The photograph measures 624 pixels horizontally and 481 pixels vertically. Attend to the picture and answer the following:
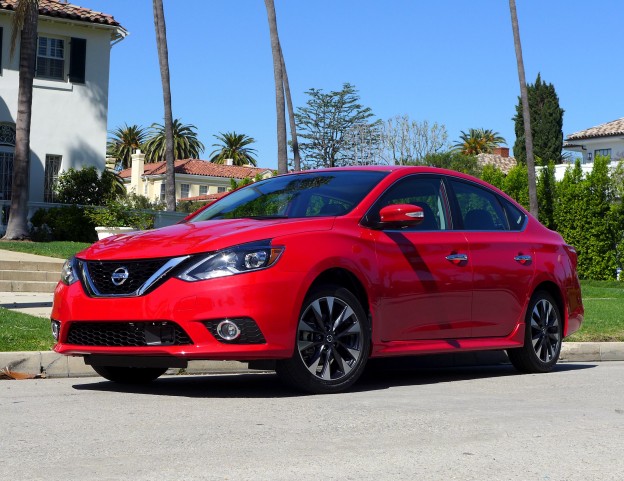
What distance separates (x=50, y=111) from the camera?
3244cm

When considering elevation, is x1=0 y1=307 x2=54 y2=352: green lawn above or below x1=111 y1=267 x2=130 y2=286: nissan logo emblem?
below

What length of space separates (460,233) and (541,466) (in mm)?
3837

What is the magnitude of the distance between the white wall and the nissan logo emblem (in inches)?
1014

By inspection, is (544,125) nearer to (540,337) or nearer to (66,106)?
(66,106)

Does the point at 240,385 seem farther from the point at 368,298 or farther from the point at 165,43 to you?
the point at 165,43

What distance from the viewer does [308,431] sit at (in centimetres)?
591

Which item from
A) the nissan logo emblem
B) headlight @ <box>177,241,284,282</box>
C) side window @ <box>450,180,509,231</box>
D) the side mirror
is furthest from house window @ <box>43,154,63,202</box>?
headlight @ <box>177,241,284,282</box>

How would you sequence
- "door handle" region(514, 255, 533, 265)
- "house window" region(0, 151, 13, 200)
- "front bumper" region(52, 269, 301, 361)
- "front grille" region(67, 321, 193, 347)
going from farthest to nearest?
"house window" region(0, 151, 13, 200), "door handle" region(514, 255, 533, 265), "front grille" region(67, 321, 193, 347), "front bumper" region(52, 269, 301, 361)

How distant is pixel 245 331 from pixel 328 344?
704 mm

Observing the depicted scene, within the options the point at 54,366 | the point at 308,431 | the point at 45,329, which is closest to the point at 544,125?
the point at 45,329

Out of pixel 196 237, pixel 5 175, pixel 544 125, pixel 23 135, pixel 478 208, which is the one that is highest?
pixel 544 125

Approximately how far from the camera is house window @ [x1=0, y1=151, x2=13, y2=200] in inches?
1238

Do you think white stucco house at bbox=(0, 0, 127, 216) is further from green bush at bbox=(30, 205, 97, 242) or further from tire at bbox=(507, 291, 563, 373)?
tire at bbox=(507, 291, 563, 373)

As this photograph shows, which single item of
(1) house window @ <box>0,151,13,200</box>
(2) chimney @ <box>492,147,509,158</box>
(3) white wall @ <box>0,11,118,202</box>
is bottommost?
(1) house window @ <box>0,151,13,200</box>
